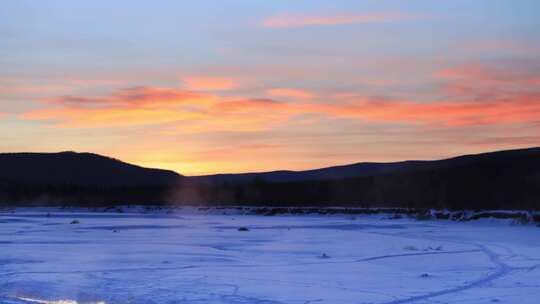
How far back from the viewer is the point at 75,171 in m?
162

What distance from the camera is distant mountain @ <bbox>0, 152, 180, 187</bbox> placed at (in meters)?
154

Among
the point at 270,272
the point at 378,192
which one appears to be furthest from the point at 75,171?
the point at 270,272

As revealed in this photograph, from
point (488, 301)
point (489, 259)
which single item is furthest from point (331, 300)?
point (489, 259)

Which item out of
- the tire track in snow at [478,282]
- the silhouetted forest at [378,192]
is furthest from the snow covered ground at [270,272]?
the silhouetted forest at [378,192]

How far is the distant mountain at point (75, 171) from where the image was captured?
154 m

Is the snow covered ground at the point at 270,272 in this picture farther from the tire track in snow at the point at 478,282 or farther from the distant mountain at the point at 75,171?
the distant mountain at the point at 75,171

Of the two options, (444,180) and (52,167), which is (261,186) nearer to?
(444,180)

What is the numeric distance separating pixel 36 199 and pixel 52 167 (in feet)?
219

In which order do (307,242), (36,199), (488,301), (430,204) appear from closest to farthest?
(488,301) → (307,242) → (430,204) → (36,199)

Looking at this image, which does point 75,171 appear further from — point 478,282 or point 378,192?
point 478,282

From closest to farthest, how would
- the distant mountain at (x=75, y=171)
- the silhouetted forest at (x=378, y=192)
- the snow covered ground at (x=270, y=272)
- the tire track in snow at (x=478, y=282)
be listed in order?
the tire track in snow at (x=478, y=282), the snow covered ground at (x=270, y=272), the silhouetted forest at (x=378, y=192), the distant mountain at (x=75, y=171)

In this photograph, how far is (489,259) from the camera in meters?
16.1

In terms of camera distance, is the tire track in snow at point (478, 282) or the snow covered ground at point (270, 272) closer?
the tire track in snow at point (478, 282)

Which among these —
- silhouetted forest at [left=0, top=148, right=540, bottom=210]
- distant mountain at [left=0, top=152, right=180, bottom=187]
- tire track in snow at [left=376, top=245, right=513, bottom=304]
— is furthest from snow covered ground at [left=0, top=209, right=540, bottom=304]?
distant mountain at [left=0, top=152, right=180, bottom=187]
